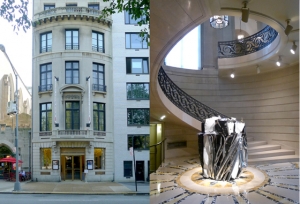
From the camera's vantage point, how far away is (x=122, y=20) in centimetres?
72

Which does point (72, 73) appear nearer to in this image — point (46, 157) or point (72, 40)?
point (72, 40)

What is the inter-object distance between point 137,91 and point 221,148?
117 inches

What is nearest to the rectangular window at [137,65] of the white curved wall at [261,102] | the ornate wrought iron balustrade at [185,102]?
the ornate wrought iron balustrade at [185,102]

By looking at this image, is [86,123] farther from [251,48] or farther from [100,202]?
[251,48]

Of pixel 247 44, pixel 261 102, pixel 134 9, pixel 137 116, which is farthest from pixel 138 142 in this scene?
pixel 247 44

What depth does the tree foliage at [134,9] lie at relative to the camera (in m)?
0.71

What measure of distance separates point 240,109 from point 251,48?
1.01 meters

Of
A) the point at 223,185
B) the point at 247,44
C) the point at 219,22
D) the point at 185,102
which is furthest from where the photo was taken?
the point at 247,44

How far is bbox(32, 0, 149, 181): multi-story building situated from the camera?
660mm

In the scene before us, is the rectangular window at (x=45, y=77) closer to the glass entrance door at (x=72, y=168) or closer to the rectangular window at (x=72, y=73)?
the rectangular window at (x=72, y=73)

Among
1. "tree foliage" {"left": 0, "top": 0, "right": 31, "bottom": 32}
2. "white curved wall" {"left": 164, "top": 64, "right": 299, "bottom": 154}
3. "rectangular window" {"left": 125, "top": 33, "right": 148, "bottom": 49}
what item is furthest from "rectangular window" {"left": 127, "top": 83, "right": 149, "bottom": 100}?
"white curved wall" {"left": 164, "top": 64, "right": 299, "bottom": 154}

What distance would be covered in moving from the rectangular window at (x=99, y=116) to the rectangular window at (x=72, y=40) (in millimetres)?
160

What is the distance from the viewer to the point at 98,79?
2.22ft

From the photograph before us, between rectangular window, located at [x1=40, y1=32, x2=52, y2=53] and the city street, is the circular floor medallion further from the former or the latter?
rectangular window, located at [x1=40, y1=32, x2=52, y2=53]
